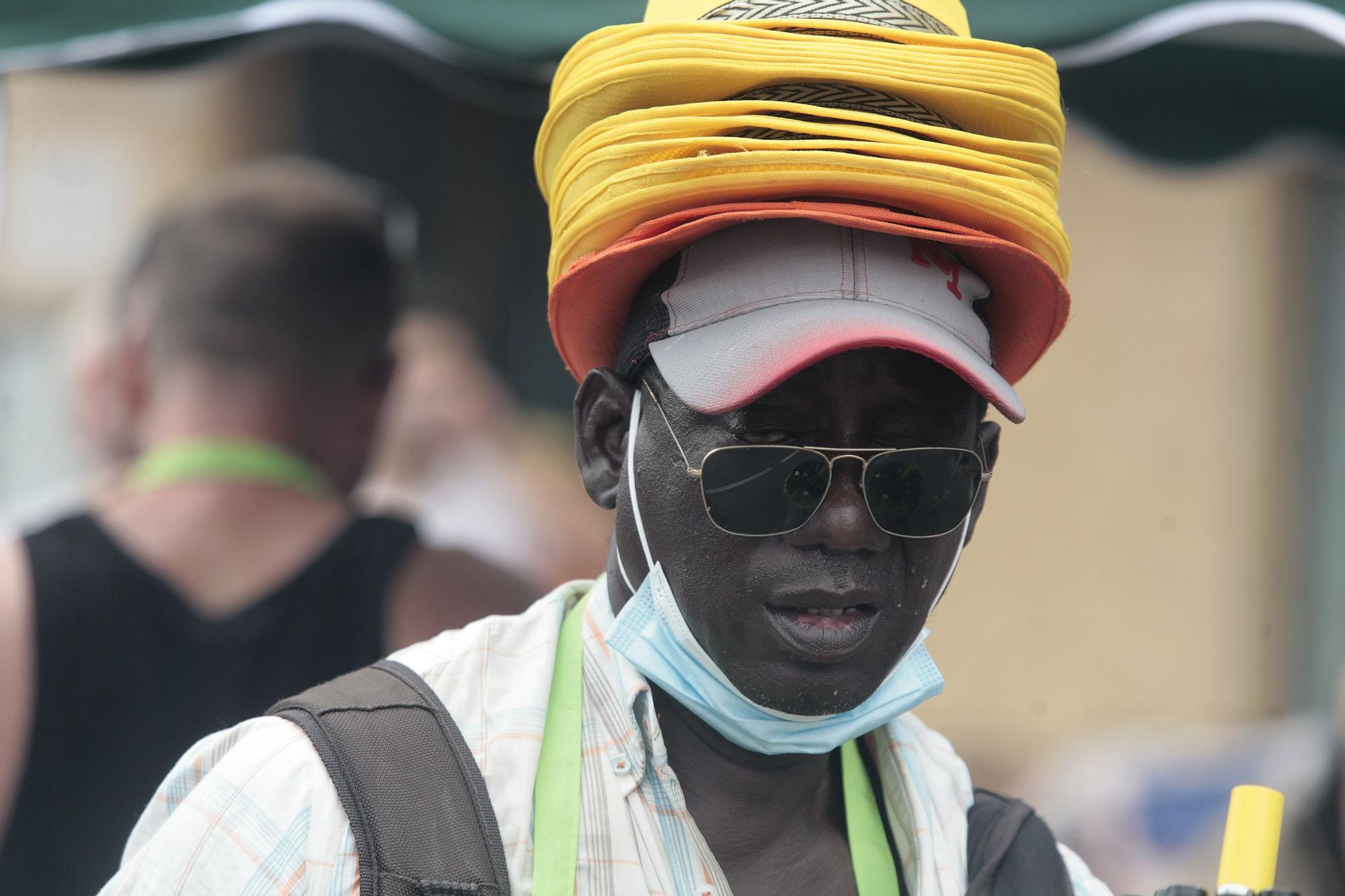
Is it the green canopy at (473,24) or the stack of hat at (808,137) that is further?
the green canopy at (473,24)

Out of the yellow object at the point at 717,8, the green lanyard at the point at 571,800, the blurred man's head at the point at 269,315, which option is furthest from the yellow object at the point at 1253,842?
the blurred man's head at the point at 269,315

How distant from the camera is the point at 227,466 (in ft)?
12.7

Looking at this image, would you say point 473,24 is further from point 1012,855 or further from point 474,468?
point 1012,855

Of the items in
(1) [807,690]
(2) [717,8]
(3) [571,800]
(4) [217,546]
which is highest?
(2) [717,8]

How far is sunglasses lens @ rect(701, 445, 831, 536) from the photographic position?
1.70 metres

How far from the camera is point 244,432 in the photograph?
12.7 ft

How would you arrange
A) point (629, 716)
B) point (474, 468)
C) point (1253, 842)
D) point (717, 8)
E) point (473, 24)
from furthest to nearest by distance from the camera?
point (474, 468)
point (473, 24)
point (717, 8)
point (629, 716)
point (1253, 842)

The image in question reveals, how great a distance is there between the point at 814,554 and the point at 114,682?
8.09 feet

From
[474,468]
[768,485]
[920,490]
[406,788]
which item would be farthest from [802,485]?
[474,468]

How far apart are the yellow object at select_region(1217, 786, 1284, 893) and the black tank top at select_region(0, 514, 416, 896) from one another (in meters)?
2.65

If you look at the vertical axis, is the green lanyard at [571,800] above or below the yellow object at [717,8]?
below

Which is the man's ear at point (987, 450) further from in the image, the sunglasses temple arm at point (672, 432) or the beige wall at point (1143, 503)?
the beige wall at point (1143, 503)

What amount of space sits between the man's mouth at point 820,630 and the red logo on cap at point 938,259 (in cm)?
41

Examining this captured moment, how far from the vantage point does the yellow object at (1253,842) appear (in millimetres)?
1404
